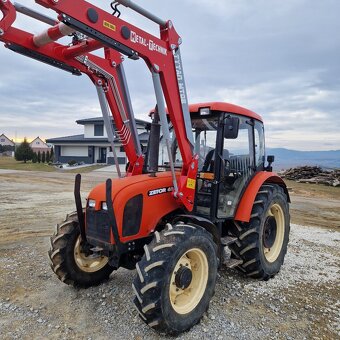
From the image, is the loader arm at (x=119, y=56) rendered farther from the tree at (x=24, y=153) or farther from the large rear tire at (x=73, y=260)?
the tree at (x=24, y=153)

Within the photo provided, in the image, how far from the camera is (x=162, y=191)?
13.5ft

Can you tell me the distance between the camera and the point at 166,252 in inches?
131

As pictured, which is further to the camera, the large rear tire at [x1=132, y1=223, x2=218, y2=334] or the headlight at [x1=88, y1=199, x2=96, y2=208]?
the headlight at [x1=88, y1=199, x2=96, y2=208]

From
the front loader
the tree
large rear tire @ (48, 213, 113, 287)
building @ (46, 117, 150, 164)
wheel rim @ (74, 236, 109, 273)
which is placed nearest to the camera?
the front loader

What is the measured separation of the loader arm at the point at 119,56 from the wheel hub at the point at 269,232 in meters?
1.65

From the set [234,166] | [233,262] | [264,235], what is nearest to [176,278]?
[233,262]

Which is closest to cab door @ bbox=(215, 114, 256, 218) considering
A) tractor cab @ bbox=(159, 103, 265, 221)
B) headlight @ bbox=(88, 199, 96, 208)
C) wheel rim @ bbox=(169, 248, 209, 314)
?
tractor cab @ bbox=(159, 103, 265, 221)

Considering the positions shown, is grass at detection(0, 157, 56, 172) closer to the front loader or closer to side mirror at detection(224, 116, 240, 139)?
the front loader

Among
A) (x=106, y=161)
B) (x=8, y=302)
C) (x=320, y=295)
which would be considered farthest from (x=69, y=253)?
(x=106, y=161)

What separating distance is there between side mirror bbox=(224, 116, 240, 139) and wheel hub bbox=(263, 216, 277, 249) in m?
1.63

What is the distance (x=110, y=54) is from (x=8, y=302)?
10.8 feet

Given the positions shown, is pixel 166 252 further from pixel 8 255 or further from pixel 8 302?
pixel 8 255

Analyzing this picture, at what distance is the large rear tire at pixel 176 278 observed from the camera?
10.5ft

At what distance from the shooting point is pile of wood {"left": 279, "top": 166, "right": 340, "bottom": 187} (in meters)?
20.2
